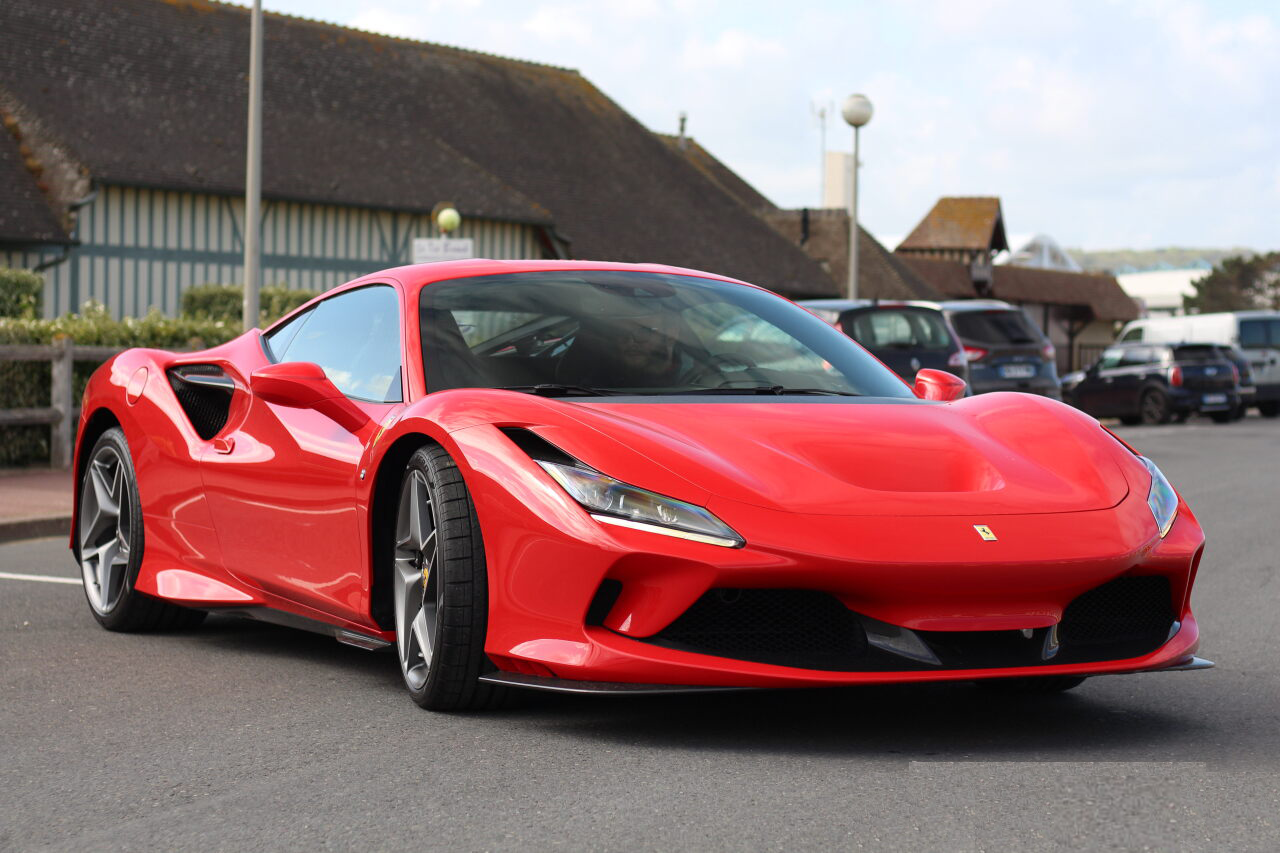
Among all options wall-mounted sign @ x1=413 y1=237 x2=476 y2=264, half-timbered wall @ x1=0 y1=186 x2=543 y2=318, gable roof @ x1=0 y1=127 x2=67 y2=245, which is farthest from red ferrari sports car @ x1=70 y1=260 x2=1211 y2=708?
half-timbered wall @ x1=0 y1=186 x2=543 y2=318

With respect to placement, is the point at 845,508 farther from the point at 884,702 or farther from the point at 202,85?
the point at 202,85

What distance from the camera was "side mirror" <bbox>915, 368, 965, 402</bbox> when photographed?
564 centimetres

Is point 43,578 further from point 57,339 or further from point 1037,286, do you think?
point 1037,286

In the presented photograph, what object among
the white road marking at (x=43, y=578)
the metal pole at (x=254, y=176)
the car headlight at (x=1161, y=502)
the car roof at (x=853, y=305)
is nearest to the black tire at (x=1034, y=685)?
the car headlight at (x=1161, y=502)

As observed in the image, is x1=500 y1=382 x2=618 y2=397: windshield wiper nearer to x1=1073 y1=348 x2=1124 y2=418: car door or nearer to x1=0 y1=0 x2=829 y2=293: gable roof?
x1=0 y1=0 x2=829 y2=293: gable roof

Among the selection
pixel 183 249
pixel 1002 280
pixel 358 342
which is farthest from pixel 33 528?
pixel 1002 280

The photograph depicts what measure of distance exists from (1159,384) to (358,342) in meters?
26.7

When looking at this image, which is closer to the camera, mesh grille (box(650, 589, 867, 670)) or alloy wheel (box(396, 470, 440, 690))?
mesh grille (box(650, 589, 867, 670))

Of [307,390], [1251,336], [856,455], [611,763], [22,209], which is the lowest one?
[611,763]

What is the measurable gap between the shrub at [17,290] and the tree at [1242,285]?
85957 mm

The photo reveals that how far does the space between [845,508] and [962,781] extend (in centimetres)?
70

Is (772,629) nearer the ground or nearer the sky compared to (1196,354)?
nearer the ground

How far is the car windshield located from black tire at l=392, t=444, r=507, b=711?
0.51 m

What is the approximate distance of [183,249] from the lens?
29.8 m
